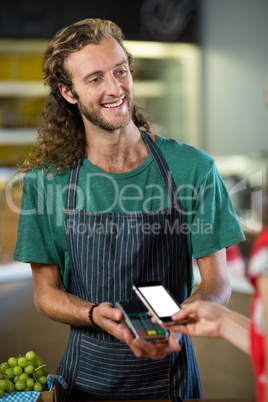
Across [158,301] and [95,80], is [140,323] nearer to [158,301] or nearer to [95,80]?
[158,301]

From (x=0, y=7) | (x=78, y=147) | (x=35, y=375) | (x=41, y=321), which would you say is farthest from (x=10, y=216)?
(x=35, y=375)

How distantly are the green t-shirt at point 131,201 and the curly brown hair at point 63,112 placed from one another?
0.07 meters

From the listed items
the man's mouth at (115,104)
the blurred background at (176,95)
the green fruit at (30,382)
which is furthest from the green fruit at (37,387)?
the blurred background at (176,95)

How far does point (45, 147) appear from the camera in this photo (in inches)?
64.4

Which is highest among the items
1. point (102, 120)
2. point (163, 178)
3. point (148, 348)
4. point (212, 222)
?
point (102, 120)

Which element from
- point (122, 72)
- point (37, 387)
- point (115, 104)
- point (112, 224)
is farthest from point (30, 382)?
point (122, 72)

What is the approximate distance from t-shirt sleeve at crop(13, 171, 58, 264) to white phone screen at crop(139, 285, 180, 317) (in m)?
0.40

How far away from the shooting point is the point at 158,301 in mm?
1158

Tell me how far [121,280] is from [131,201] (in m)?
0.23

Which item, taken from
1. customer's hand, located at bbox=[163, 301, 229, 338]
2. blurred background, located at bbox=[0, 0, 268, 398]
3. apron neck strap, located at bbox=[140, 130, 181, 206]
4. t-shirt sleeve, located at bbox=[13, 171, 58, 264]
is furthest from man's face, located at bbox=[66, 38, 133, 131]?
blurred background, located at bbox=[0, 0, 268, 398]

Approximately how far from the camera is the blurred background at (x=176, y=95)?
346 centimetres

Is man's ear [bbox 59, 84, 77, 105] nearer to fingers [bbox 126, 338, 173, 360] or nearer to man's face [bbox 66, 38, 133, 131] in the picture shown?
man's face [bbox 66, 38, 133, 131]

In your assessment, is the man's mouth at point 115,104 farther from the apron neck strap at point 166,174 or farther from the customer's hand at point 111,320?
the customer's hand at point 111,320

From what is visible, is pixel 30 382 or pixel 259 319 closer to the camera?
pixel 259 319
